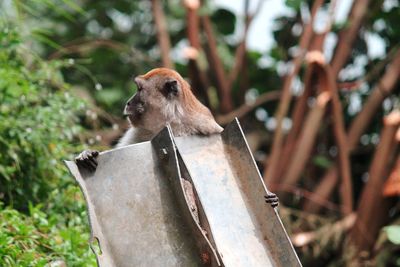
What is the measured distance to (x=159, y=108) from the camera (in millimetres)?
5336

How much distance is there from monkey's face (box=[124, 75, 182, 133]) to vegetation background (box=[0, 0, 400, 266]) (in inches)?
39.1

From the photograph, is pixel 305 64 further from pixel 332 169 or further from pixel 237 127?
pixel 237 127

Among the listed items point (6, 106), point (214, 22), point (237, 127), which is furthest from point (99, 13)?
point (237, 127)

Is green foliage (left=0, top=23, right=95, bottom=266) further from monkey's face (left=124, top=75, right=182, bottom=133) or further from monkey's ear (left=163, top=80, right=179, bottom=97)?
monkey's ear (left=163, top=80, right=179, bottom=97)

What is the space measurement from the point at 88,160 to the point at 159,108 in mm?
1295

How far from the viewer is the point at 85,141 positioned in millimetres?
6887

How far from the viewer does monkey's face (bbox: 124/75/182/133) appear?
5273mm

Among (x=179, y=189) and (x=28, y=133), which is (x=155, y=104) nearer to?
(x=28, y=133)

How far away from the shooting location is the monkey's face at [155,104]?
527 cm

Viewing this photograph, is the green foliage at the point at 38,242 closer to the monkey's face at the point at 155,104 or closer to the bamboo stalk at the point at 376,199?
the monkey's face at the point at 155,104

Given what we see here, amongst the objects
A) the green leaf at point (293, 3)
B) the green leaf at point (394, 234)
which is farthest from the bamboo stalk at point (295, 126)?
the green leaf at point (394, 234)

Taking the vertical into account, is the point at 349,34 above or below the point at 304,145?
above

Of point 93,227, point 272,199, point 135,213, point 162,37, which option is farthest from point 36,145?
point 162,37

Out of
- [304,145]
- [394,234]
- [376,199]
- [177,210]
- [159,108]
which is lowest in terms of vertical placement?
[394,234]
